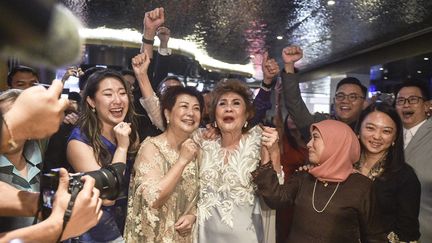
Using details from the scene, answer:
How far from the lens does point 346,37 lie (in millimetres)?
7691

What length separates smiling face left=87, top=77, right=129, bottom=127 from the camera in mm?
2168

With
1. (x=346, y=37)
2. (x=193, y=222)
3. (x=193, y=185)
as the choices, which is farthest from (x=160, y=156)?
(x=346, y=37)

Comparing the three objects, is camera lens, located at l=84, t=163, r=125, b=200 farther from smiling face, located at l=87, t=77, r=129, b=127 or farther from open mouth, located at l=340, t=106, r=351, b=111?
open mouth, located at l=340, t=106, r=351, b=111

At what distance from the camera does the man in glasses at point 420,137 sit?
277 cm

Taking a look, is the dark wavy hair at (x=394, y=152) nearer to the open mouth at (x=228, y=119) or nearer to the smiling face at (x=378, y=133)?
the smiling face at (x=378, y=133)

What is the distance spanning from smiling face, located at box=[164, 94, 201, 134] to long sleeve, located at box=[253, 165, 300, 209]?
0.46 metres

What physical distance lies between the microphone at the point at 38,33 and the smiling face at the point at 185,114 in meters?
1.81

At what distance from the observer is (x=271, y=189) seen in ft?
7.30

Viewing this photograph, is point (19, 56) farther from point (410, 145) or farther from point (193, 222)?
point (410, 145)

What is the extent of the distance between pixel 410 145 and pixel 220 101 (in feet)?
4.97

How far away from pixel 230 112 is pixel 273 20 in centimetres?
394

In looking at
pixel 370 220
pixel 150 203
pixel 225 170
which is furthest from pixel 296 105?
pixel 150 203

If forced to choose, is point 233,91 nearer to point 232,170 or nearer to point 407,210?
point 232,170

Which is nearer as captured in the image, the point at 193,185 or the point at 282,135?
the point at 193,185
